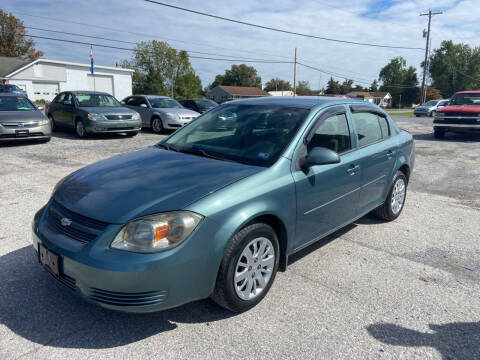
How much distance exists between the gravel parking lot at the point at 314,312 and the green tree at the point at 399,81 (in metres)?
104

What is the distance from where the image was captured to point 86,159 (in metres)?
9.01

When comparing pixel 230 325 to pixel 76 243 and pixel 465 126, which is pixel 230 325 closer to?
pixel 76 243

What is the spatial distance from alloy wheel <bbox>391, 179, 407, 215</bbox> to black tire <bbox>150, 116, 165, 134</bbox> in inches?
419

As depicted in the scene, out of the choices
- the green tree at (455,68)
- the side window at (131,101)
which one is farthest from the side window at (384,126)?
the green tree at (455,68)

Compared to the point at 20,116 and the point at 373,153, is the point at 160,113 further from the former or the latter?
the point at 373,153

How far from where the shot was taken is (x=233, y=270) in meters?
2.71

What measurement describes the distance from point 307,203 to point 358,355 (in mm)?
1270

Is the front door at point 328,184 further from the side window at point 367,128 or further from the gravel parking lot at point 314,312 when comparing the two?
the gravel parking lot at point 314,312

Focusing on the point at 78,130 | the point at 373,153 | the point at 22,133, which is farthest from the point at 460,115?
the point at 22,133

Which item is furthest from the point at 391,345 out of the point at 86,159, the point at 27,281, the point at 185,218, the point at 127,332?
the point at 86,159

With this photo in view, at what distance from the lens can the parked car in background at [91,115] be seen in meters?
11.9

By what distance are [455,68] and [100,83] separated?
85882 mm

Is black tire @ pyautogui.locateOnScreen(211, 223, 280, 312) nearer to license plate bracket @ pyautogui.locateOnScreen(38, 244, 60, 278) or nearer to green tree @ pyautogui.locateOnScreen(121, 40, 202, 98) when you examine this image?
license plate bracket @ pyautogui.locateOnScreen(38, 244, 60, 278)

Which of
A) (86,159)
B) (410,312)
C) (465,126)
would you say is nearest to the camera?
(410,312)
